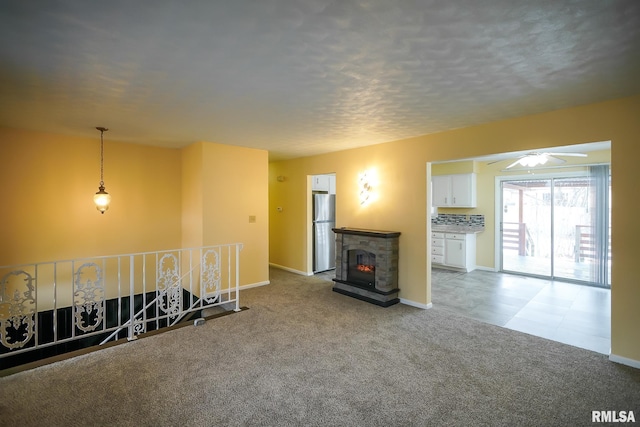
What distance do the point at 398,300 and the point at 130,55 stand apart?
4.40m

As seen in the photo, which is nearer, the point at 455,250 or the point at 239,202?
the point at 239,202

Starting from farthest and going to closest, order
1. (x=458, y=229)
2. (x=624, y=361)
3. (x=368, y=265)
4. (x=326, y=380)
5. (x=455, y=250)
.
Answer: (x=458, y=229) < (x=455, y=250) < (x=368, y=265) < (x=624, y=361) < (x=326, y=380)

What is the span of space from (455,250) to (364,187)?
306 cm

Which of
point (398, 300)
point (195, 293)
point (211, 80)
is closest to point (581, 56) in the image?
point (211, 80)

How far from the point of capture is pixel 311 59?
215 cm

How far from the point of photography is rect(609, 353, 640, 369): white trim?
9.49ft

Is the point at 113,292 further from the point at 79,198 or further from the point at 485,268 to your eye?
the point at 485,268

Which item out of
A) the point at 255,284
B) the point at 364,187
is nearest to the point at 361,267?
the point at 364,187

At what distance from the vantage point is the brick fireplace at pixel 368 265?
464 centimetres

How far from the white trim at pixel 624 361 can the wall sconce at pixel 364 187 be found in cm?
348

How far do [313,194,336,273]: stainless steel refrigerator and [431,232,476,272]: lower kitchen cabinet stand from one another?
8.28ft

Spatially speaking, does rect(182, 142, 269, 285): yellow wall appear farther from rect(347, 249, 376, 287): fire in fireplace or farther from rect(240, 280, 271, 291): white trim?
rect(347, 249, 376, 287): fire in fireplace

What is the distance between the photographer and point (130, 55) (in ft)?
6.84

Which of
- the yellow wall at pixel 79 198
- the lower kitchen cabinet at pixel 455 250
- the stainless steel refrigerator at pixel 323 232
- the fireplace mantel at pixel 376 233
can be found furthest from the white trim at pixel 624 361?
the yellow wall at pixel 79 198
